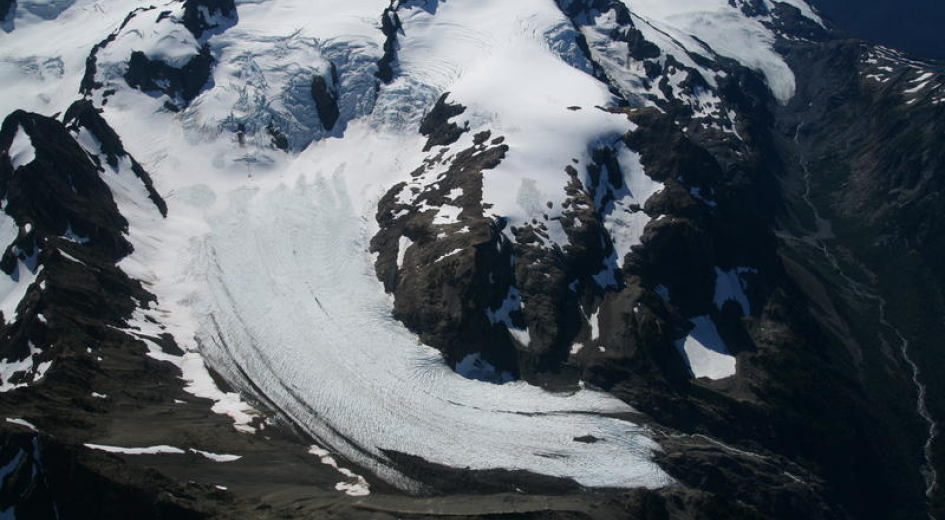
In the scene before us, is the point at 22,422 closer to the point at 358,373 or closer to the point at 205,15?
the point at 358,373

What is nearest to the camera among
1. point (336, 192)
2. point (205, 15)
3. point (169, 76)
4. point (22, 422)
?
point (22, 422)

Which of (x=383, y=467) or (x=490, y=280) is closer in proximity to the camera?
(x=383, y=467)

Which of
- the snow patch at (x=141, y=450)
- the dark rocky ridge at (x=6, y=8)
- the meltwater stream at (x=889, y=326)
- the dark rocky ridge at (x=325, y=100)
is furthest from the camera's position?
the dark rocky ridge at (x=6, y=8)

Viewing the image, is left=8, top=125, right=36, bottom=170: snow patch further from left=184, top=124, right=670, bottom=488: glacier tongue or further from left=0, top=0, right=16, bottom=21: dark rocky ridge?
left=0, top=0, right=16, bottom=21: dark rocky ridge

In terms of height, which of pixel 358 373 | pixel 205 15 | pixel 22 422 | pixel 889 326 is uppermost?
pixel 205 15

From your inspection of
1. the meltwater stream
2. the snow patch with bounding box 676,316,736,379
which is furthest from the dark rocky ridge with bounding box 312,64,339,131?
the meltwater stream

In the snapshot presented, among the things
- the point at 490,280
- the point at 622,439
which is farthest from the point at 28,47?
the point at 622,439

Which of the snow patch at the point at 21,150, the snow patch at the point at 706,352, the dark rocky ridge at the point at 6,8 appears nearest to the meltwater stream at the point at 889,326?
the snow patch at the point at 706,352

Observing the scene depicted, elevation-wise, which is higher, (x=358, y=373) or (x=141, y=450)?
(x=141, y=450)

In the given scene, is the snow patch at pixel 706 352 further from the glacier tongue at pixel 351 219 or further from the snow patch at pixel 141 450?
the snow patch at pixel 141 450

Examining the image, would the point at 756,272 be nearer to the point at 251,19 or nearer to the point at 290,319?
the point at 290,319

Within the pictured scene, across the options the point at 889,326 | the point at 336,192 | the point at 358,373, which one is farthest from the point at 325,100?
the point at 889,326
